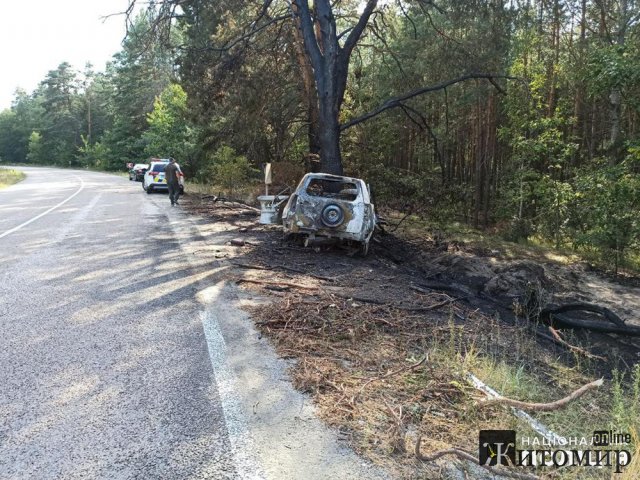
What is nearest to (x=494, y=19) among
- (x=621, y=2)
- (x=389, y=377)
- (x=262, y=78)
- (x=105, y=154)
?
(x=621, y=2)

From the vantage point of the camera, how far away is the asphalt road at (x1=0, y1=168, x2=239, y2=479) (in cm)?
291

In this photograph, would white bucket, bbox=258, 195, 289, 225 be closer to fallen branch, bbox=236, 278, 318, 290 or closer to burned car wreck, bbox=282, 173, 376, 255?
burned car wreck, bbox=282, 173, 376, 255

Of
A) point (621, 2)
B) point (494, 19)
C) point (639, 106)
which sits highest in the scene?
point (621, 2)

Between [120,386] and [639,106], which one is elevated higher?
[639,106]

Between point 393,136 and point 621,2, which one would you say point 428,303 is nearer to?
point 621,2

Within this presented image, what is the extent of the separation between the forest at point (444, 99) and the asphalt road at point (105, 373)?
7.73 meters

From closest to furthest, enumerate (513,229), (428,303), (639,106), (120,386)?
1. (120,386)
2. (428,303)
3. (639,106)
4. (513,229)

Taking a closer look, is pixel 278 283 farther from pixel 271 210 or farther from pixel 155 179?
pixel 155 179

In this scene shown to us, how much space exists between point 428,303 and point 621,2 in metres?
16.0

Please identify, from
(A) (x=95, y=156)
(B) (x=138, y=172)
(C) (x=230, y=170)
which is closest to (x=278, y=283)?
(C) (x=230, y=170)

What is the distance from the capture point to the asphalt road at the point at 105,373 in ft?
9.56

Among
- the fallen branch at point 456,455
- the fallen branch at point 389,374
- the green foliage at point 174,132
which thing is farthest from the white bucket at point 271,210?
the green foliage at point 174,132

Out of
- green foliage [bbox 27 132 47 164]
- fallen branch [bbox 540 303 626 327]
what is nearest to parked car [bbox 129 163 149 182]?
fallen branch [bbox 540 303 626 327]

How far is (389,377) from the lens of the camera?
4.11 metres
